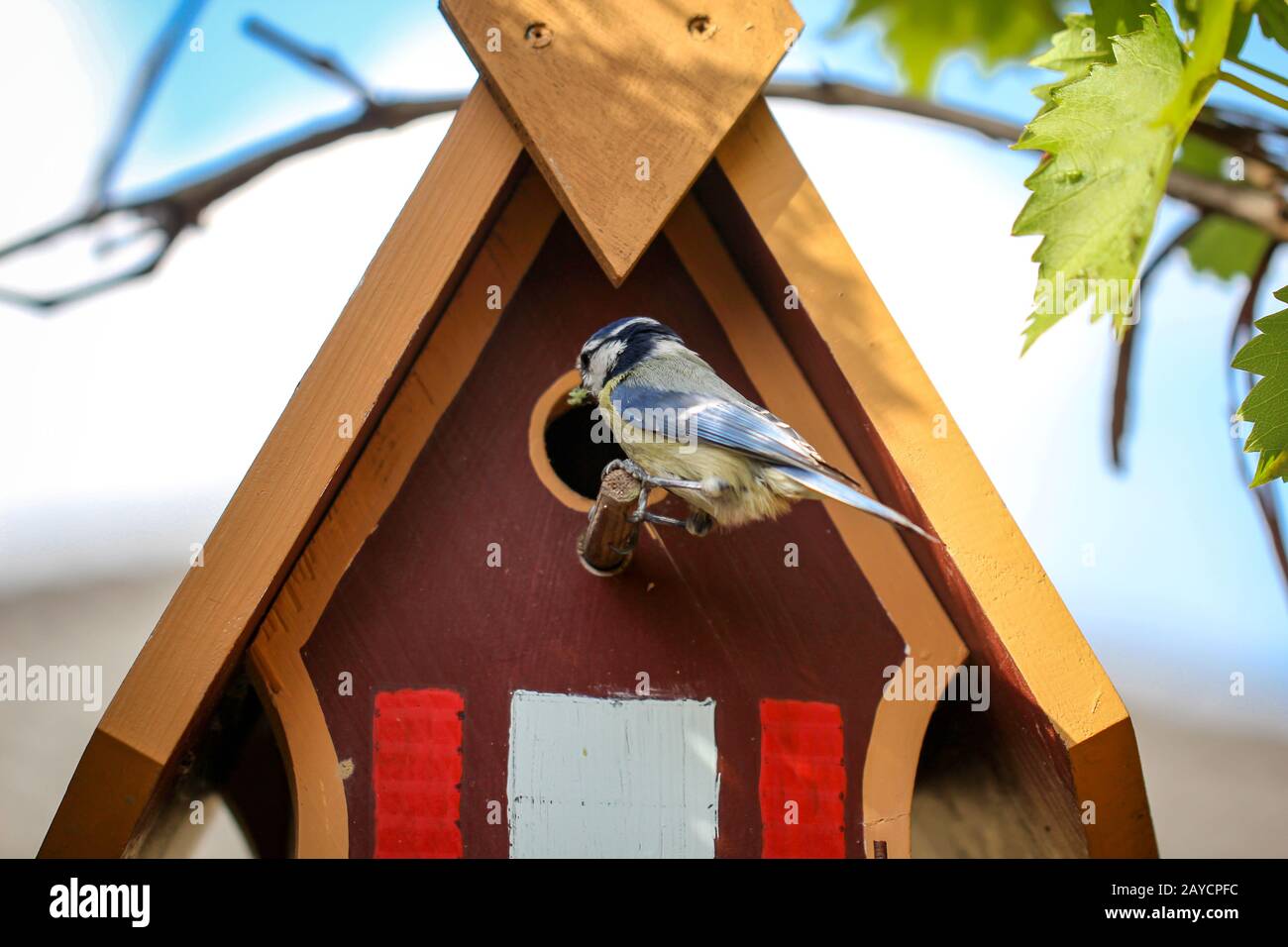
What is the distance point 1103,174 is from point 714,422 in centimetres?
87

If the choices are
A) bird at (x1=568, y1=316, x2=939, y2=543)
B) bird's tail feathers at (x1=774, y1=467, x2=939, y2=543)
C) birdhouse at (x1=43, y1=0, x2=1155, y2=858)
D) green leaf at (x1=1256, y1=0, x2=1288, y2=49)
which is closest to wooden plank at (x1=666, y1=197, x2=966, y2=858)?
birdhouse at (x1=43, y1=0, x2=1155, y2=858)

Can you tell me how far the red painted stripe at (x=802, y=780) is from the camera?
2.18 metres

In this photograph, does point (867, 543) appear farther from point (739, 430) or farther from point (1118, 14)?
point (1118, 14)

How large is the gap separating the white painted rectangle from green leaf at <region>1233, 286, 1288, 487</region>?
1.01 metres

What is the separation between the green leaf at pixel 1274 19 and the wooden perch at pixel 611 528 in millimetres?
1151

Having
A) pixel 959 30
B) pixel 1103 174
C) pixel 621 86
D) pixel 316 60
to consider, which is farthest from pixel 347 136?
pixel 1103 174

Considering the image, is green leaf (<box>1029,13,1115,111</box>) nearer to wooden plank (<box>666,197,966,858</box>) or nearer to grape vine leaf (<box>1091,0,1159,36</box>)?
grape vine leaf (<box>1091,0,1159,36</box>)

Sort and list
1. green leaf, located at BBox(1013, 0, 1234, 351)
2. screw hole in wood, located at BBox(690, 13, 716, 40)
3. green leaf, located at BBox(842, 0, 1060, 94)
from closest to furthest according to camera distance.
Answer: green leaf, located at BBox(1013, 0, 1234, 351)
screw hole in wood, located at BBox(690, 13, 716, 40)
green leaf, located at BBox(842, 0, 1060, 94)

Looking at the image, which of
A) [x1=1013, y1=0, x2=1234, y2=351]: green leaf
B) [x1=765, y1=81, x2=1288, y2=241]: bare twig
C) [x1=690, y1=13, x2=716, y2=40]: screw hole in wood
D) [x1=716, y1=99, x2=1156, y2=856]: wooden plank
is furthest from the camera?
[x1=765, y1=81, x2=1288, y2=241]: bare twig

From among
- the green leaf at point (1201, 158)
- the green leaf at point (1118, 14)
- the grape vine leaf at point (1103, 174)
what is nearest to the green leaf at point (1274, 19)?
the green leaf at point (1118, 14)

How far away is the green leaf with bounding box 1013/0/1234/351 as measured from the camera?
1.44 metres

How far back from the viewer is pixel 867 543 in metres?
2.32
